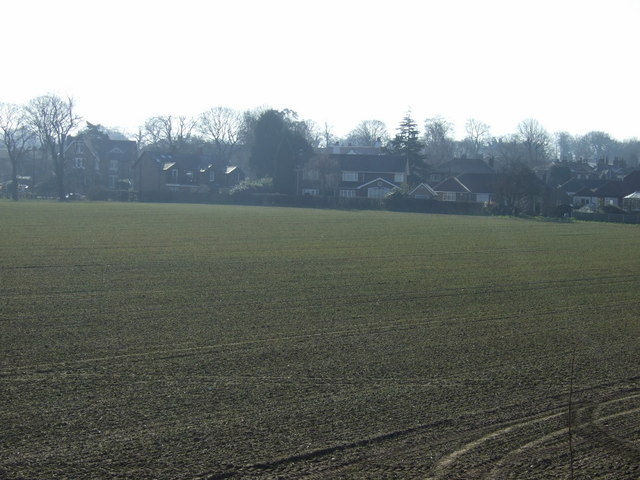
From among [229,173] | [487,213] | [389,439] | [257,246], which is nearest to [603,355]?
[389,439]

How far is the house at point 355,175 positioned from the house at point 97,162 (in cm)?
2862

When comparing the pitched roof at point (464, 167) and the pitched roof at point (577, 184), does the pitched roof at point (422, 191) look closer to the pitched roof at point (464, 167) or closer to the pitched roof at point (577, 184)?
the pitched roof at point (464, 167)

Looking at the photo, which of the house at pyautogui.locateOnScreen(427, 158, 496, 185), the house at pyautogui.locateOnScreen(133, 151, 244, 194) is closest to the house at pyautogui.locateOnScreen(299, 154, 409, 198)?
the house at pyautogui.locateOnScreen(427, 158, 496, 185)

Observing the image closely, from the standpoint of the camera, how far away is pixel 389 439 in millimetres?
8547

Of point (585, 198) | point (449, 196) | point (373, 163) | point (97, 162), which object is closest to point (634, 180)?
point (585, 198)

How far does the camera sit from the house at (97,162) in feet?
375

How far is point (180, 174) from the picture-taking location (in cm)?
11412

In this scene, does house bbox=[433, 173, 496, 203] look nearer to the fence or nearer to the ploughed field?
the fence

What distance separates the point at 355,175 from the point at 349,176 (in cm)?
87

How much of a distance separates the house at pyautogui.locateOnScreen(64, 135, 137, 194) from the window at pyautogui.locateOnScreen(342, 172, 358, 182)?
3168 cm

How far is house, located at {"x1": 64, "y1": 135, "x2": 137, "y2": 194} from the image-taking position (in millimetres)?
114188

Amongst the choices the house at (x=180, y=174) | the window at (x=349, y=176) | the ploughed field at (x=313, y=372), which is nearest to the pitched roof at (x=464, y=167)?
the window at (x=349, y=176)

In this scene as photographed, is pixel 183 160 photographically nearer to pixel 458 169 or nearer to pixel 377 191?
pixel 377 191

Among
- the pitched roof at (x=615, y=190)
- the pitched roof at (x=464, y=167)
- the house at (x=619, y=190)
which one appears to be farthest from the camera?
the pitched roof at (x=464, y=167)
